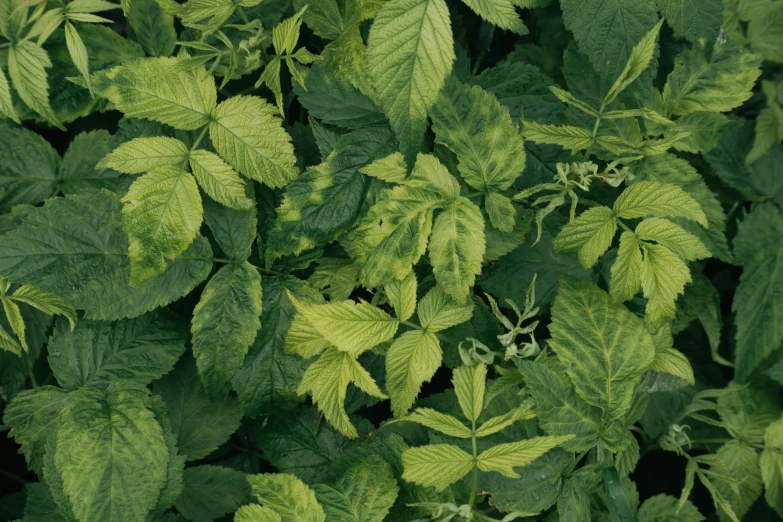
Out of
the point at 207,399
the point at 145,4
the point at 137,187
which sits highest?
the point at 145,4

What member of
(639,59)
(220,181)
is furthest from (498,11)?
(220,181)

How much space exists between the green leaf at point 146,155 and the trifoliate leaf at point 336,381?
1.98 ft

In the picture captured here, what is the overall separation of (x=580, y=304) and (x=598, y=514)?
58 cm

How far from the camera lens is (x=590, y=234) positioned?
150cm

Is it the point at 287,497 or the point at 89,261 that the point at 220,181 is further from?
the point at 287,497

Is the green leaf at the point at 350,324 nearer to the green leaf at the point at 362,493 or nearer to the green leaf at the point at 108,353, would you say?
the green leaf at the point at 362,493

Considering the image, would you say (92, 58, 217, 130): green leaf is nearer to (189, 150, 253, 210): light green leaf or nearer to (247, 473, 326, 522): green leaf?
(189, 150, 253, 210): light green leaf

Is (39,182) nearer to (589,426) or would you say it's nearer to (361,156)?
(361,156)

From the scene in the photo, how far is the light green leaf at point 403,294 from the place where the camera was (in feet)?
4.86

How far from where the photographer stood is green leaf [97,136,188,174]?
5.02 feet

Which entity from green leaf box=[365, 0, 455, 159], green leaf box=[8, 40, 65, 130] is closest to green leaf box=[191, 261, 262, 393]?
green leaf box=[365, 0, 455, 159]

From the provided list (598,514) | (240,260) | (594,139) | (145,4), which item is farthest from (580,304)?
(145,4)

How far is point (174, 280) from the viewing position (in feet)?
5.28

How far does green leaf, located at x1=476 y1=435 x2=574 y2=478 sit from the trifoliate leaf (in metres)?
0.27
